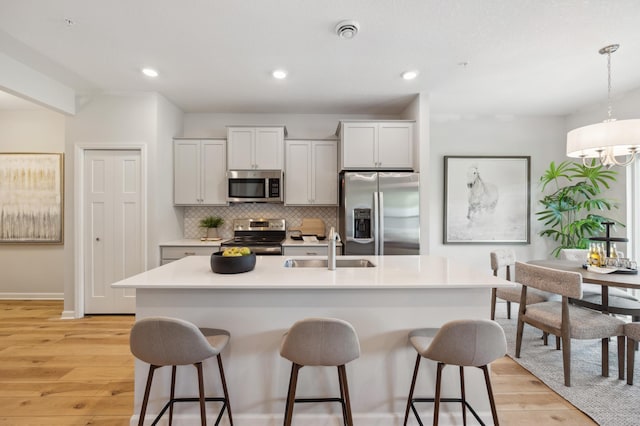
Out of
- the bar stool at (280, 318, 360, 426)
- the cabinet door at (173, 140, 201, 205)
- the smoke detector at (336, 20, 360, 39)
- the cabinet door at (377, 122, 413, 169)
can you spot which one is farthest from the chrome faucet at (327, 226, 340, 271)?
the cabinet door at (173, 140, 201, 205)

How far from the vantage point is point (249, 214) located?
14.4ft

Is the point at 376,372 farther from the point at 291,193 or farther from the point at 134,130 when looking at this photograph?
the point at 134,130

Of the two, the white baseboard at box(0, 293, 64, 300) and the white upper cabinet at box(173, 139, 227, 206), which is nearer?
the white upper cabinet at box(173, 139, 227, 206)

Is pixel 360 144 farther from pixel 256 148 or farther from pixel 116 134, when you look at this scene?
pixel 116 134

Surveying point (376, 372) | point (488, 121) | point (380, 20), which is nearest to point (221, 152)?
point (380, 20)

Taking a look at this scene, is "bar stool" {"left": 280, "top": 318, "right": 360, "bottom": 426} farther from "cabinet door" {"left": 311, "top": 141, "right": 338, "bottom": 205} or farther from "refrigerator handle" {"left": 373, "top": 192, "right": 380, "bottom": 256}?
"cabinet door" {"left": 311, "top": 141, "right": 338, "bottom": 205}

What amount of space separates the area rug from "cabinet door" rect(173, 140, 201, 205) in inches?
164

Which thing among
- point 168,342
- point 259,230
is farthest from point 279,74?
point 168,342

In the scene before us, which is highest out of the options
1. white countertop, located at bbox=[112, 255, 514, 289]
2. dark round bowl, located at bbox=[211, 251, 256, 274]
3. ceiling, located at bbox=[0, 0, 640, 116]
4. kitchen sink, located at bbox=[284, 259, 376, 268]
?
ceiling, located at bbox=[0, 0, 640, 116]

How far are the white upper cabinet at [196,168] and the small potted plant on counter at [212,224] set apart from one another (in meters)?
0.29

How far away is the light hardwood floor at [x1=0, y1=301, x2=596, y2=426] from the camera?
1900 mm

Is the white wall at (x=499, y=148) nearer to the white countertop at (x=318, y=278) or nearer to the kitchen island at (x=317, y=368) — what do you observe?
the white countertop at (x=318, y=278)

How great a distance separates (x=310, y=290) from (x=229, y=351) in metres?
0.62

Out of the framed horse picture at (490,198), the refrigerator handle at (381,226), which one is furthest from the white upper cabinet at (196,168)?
the framed horse picture at (490,198)
